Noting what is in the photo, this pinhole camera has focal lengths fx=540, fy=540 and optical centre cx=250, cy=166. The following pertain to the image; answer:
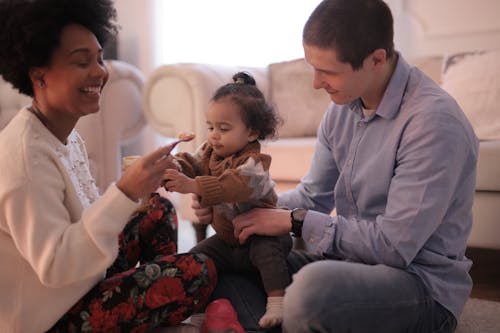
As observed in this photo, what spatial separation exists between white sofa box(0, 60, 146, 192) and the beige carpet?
2.10m

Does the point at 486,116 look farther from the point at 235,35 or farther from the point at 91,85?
the point at 235,35

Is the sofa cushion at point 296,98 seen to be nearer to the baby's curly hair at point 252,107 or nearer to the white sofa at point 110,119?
the white sofa at point 110,119

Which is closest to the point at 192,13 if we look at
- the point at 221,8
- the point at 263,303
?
the point at 221,8

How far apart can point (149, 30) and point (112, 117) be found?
97 centimetres

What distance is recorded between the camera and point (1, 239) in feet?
3.40

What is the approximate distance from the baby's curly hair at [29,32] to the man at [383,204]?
541 millimetres

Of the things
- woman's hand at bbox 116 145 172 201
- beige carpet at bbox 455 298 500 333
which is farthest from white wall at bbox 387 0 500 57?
woman's hand at bbox 116 145 172 201

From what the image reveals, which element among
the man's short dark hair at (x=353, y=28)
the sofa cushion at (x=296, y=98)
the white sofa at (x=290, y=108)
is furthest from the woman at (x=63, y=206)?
the sofa cushion at (x=296, y=98)

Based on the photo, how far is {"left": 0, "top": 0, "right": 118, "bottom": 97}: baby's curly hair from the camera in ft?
3.39

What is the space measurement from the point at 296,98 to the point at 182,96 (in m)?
0.64

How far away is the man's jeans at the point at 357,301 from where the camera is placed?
107 cm

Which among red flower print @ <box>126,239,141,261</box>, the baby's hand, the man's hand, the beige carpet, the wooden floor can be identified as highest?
the baby's hand

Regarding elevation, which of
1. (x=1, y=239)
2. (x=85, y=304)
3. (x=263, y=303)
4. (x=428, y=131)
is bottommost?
(x=263, y=303)

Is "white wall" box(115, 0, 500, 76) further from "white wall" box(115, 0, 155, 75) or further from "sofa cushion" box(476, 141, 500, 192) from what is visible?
"sofa cushion" box(476, 141, 500, 192)
